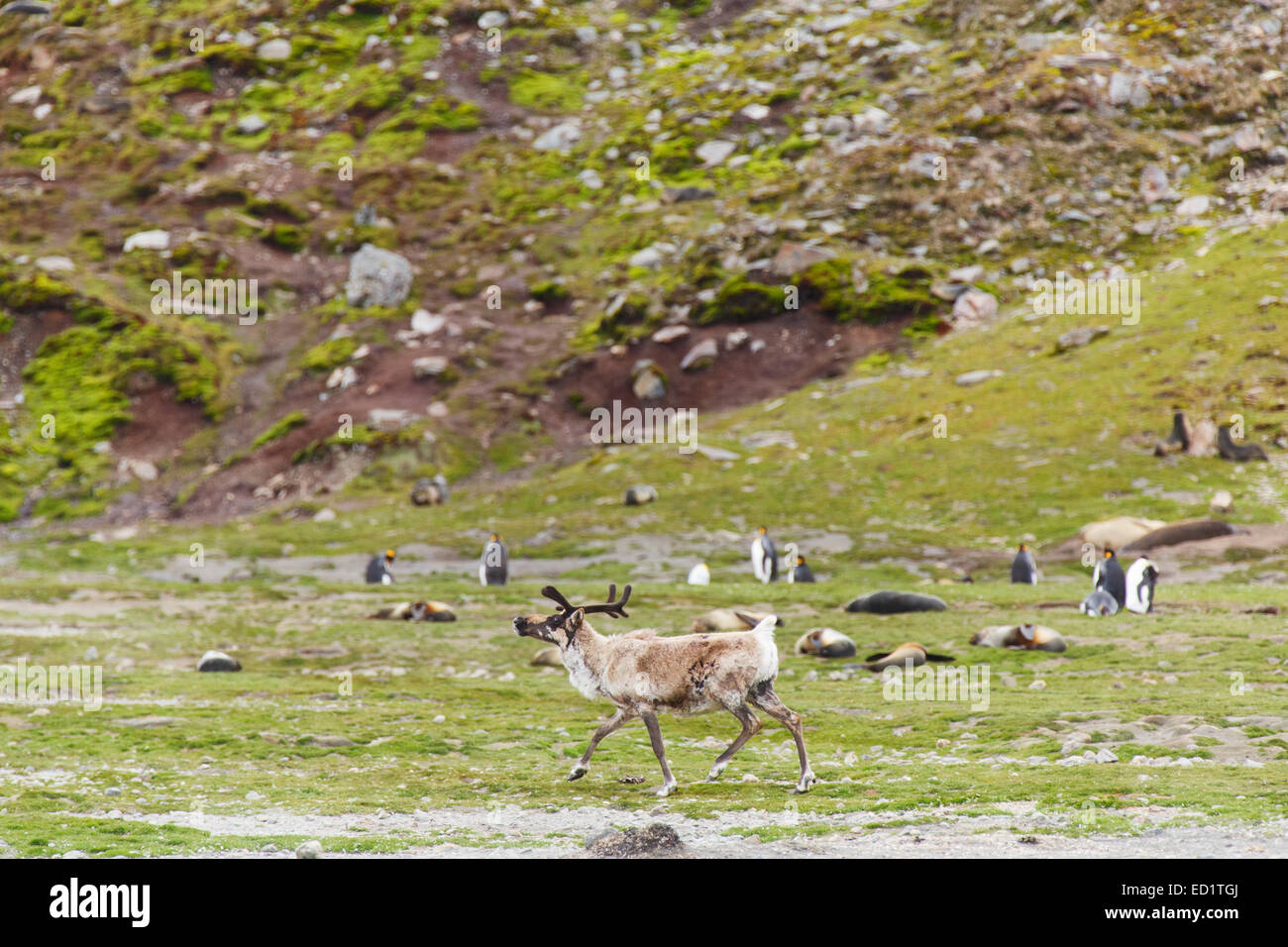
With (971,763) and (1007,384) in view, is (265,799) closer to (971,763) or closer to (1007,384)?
(971,763)

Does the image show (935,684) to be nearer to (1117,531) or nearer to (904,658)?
(904,658)

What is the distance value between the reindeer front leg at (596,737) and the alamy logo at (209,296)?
198ft

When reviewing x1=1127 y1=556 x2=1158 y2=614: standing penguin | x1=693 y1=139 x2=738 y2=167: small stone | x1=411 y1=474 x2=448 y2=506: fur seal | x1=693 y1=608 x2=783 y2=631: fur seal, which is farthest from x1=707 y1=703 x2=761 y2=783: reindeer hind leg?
x1=693 y1=139 x2=738 y2=167: small stone

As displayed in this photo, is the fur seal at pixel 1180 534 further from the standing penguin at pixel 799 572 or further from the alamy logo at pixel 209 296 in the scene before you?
the alamy logo at pixel 209 296

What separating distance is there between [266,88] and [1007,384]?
209 ft

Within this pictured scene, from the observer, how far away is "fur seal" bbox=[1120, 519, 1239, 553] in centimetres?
3491

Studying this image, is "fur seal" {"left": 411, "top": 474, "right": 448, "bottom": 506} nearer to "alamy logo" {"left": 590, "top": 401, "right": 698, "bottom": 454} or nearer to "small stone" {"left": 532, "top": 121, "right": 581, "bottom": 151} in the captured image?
"alamy logo" {"left": 590, "top": 401, "right": 698, "bottom": 454}

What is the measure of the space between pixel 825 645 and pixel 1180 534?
17.1 metres

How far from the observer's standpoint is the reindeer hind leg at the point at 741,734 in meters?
13.1

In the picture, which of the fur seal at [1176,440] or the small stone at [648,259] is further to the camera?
the small stone at [648,259]

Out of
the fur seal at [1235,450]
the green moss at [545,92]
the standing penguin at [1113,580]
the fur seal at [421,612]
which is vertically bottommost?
the fur seal at [421,612]
